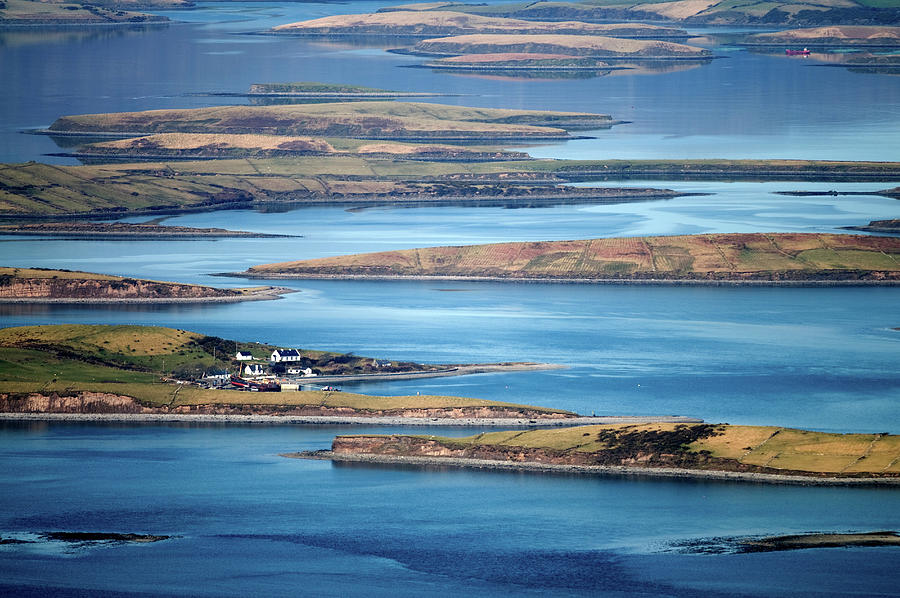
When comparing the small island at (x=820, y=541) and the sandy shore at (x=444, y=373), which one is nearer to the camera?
the small island at (x=820, y=541)

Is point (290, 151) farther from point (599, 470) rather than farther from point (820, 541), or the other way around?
point (820, 541)

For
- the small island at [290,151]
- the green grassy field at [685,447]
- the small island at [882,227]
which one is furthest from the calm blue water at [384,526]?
the small island at [290,151]

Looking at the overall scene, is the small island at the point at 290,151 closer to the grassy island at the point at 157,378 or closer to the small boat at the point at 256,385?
the grassy island at the point at 157,378

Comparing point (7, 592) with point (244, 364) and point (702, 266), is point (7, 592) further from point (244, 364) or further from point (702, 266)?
point (702, 266)

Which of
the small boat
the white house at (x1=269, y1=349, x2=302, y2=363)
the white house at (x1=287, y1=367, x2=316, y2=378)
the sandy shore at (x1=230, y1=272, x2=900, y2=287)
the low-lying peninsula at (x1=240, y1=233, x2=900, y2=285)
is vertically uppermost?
the white house at (x1=269, y1=349, x2=302, y2=363)

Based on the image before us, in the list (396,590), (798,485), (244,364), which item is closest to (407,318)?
(244,364)

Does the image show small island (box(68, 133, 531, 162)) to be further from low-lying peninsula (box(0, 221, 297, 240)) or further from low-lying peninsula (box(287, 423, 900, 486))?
low-lying peninsula (box(287, 423, 900, 486))

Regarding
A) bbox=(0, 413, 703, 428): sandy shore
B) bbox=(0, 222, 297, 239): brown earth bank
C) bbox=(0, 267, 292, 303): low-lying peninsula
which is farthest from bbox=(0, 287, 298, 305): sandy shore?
bbox=(0, 413, 703, 428): sandy shore
